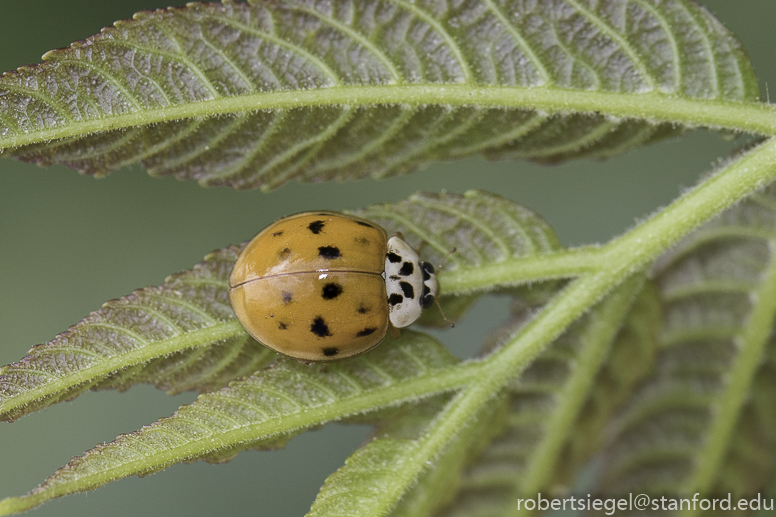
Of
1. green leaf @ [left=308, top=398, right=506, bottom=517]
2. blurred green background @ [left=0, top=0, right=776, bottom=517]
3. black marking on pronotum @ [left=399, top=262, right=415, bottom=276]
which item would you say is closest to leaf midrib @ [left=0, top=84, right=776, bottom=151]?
black marking on pronotum @ [left=399, top=262, right=415, bottom=276]

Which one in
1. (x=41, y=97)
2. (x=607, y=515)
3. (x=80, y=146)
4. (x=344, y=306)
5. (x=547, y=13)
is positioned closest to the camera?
(x=41, y=97)

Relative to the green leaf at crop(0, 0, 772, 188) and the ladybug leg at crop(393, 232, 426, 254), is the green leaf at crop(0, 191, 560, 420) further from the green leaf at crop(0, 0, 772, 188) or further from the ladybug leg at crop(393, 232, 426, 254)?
the green leaf at crop(0, 0, 772, 188)

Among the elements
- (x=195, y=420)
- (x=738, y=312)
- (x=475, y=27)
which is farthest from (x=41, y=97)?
(x=738, y=312)

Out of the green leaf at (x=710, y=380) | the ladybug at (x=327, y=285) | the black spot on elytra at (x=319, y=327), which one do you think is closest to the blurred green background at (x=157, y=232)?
the green leaf at (x=710, y=380)

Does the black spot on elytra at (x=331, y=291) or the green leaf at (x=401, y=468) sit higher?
the black spot on elytra at (x=331, y=291)

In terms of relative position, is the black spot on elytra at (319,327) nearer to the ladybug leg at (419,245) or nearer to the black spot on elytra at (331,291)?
the black spot on elytra at (331,291)

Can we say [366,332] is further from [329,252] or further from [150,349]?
[150,349]

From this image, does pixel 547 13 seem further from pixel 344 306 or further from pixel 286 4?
pixel 344 306

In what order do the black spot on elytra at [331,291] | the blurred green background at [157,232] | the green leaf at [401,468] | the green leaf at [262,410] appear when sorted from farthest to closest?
the blurred green background at [157,232] < the black spot on elytra at [331,291] < the green leaf at [401,468] < the green leaf at [262,410]
